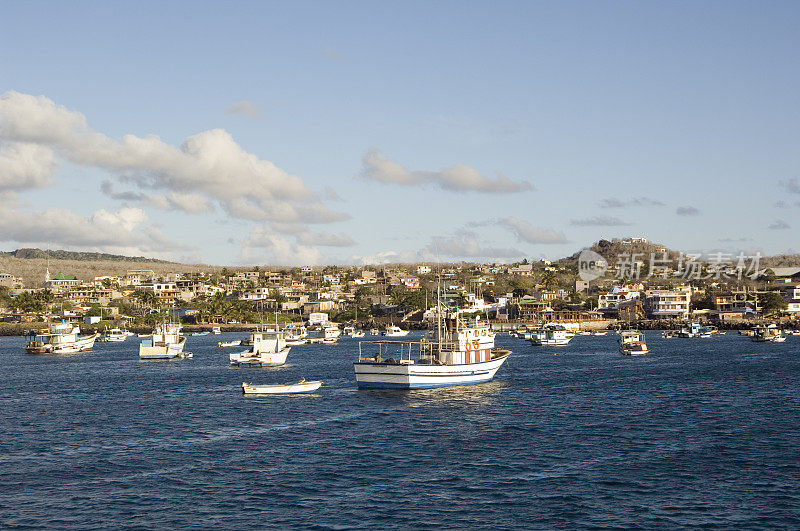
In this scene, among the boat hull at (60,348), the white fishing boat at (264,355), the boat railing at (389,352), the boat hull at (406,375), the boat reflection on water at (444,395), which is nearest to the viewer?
the boat reflection on water at (444,395)

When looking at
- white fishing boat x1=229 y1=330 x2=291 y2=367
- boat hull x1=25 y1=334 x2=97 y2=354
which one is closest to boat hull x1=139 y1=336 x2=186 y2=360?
white fishing boat x1=229 y1=330 x2=291 y2=367

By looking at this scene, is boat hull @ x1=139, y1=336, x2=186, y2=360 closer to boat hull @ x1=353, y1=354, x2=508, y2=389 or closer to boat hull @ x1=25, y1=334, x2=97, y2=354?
boat hull @ x1=25, y1=334, x2=97, y2=354

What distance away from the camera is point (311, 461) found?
4756 cm

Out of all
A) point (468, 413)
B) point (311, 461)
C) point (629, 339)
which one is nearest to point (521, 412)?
point (468, 413)

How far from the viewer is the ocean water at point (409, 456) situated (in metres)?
36.4

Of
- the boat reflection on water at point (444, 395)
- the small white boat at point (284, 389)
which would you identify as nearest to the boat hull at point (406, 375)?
the boat reflection on water at point (444, 395)

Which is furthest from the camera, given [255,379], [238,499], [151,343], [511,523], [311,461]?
[151,343]

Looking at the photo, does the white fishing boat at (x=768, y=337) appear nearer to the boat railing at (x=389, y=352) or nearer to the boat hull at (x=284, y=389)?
the boat railing at (x=389, y=352)

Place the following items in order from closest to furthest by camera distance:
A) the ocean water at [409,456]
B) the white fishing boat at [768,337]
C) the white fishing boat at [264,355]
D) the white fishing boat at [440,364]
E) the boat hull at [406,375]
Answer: the ocean water at [409,456], the boat hull at [406,375], the white fishing boat at [440,364], the white fishing boat at [264,355], the white fishing boat at [768,337]

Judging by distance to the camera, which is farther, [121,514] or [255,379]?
[255,379]

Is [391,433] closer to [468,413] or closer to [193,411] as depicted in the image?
[468,413]

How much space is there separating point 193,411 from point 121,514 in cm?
3332

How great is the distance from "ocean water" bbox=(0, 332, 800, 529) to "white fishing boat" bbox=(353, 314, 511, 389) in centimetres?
128

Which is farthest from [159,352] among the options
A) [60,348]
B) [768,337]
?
[768,337]
